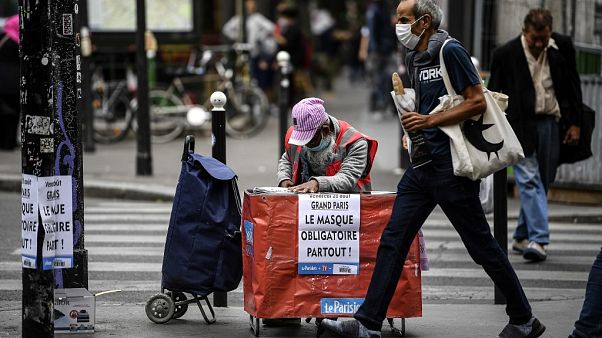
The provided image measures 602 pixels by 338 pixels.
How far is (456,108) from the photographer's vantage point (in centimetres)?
609

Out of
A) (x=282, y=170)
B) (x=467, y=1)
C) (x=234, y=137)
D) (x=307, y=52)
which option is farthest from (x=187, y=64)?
(x=282, y=170)

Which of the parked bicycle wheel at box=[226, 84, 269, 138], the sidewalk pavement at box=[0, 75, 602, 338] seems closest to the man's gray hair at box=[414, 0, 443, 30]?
the sidewalk pavement at box=[0, 75, 602, 338]

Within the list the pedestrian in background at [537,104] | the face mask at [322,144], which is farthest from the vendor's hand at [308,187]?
the pedestrian in background at [537,104]

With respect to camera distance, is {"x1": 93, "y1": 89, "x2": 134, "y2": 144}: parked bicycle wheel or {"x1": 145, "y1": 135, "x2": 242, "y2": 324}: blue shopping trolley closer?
{"x1": 145, "y1": 135, "x2": 242, "y2": 324}: blue shopping trolley

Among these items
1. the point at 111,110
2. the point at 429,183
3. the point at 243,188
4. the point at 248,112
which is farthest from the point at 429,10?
the point at 248,112

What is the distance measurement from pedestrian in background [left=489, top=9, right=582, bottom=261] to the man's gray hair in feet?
10.5

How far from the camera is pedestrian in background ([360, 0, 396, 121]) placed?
72.9ft

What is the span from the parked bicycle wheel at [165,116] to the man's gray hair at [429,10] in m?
12.1

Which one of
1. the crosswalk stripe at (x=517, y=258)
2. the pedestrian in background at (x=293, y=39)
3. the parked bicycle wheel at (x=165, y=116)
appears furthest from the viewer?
the pedestrian in background at (x=293, y=39)

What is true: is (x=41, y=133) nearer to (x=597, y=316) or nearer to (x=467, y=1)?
(x=597, y=316)

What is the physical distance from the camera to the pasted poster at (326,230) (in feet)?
21.1

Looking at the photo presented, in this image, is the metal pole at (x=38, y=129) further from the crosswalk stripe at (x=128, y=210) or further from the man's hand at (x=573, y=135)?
the crosswalk stripe at (x=128, y=210)

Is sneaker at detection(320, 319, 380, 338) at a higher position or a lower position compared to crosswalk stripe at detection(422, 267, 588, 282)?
higher

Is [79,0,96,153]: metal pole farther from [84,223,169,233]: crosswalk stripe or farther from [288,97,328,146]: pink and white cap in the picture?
[288,97,328,146]: pink and white cap
